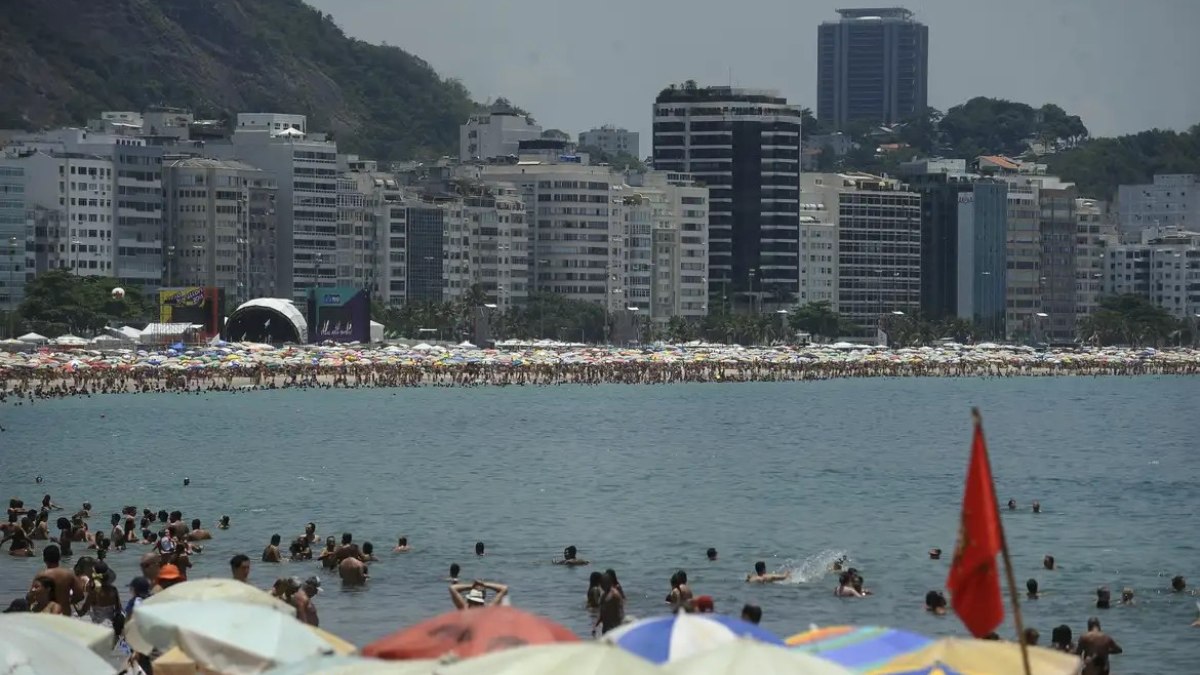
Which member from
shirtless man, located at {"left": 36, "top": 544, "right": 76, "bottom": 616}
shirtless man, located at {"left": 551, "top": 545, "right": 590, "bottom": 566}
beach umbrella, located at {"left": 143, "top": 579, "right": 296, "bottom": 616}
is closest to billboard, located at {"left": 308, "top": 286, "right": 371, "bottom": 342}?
shirtless man, located at {"left": 551, "top": 545, "right": 590, "bottom": 566}

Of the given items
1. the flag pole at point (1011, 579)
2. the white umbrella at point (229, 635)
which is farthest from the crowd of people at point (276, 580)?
the flag pole at point (1011, 579)

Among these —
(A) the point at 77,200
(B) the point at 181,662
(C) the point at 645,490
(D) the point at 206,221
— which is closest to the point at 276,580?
(B) the point at 181,662

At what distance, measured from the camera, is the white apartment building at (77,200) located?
179500mm

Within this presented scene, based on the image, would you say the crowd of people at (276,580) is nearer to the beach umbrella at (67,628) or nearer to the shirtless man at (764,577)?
the shirtless man at (764,577)

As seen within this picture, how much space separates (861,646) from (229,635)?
529 cm

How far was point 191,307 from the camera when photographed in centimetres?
→ 15600

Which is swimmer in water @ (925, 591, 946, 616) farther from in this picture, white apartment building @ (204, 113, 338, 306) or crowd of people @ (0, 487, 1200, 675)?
white apartment building @ (204, 113, 338, 306)

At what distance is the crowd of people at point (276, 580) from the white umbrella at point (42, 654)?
4.26 metres

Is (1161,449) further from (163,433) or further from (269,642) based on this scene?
(269,642)

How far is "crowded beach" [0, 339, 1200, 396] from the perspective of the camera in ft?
402

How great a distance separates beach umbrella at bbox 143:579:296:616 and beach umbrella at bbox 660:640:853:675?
544 centimetres

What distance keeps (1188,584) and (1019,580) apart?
281cm

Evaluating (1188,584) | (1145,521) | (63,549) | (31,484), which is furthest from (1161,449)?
(63,549)

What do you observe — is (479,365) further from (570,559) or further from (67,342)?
(570,559)
